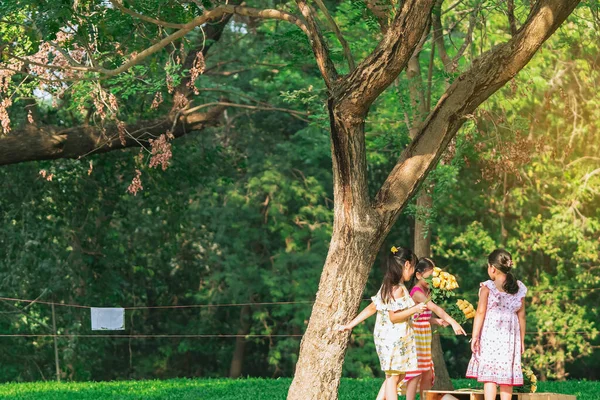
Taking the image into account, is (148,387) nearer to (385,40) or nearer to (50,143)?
(50,143)

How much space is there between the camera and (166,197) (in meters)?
20.9

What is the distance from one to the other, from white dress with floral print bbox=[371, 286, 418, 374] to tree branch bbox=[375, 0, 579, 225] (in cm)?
92

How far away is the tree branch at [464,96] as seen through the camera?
348 inches

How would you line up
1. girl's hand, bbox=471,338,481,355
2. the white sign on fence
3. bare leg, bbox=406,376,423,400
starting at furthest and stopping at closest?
the white sign on fence → bare leg, bbox=406,376,423,400 → girl's hand, bbox=471,338,481,355

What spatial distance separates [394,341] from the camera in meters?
8.88

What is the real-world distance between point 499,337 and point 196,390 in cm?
542

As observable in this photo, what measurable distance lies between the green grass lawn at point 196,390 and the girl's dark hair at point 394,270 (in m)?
3.95

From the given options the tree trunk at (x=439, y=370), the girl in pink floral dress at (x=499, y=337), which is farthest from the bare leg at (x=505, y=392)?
the tree trunk at (x=439, y=370)

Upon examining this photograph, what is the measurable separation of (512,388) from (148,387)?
5933 mm

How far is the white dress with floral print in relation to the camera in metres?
8.84

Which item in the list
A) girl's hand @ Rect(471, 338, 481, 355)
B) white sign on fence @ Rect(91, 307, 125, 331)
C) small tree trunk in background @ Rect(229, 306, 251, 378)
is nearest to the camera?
girl's hand @ Rect(471, 338, 481, 355)

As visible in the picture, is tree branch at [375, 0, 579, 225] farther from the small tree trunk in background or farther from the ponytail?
the small tree trunk in background

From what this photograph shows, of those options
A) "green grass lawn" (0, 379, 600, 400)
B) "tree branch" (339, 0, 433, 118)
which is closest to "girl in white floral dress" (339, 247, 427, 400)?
"tree branch" (339, 0, 433, 118)

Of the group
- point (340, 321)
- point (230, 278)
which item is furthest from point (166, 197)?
point (340, 321)
